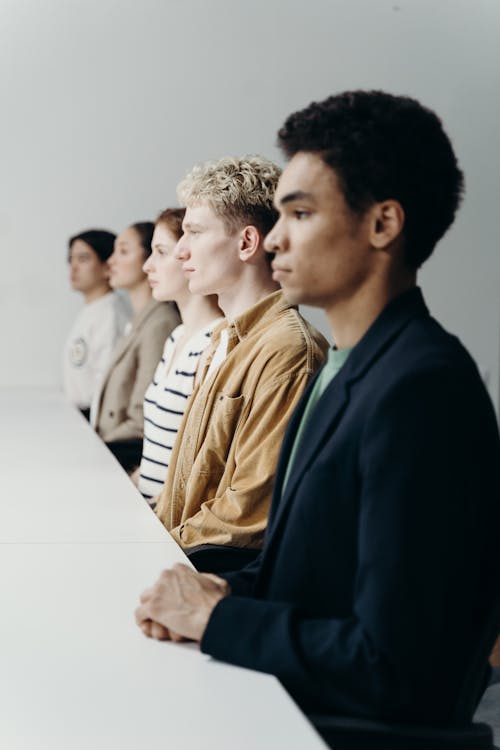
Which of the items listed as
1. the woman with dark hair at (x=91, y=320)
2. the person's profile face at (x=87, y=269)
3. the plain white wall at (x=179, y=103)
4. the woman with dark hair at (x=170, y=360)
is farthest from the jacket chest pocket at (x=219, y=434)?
the plain white wall at (x=179, y=103)

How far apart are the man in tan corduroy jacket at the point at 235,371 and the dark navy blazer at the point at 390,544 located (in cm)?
70

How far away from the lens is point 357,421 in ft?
3.70

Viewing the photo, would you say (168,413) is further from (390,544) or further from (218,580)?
(390,544)

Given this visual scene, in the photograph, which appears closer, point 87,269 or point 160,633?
point 160,633

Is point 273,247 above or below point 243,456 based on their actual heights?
above

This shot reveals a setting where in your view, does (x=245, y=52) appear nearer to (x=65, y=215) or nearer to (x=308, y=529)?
(x=65, y=215)

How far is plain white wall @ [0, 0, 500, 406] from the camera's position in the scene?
5219mm

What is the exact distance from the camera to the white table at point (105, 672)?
1019 millimetres

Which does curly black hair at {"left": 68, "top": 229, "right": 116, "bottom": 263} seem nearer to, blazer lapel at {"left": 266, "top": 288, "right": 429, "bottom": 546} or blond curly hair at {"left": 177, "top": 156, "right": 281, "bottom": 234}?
blond curly hair at {"left": 177, "top": 156, "right": 281, "bottom": 234}

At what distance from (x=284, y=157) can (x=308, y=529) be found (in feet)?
1.55

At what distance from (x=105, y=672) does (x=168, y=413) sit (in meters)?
1.52

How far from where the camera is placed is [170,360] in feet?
9.80

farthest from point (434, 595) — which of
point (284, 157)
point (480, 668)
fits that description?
point (284, 157)

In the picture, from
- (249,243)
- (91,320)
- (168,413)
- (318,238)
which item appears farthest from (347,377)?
(91,320)
